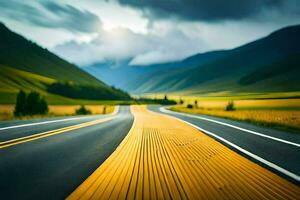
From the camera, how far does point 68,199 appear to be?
3.89 metres

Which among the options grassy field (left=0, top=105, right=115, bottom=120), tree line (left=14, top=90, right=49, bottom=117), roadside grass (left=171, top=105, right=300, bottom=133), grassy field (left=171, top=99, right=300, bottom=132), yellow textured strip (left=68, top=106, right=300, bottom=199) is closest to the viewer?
yellow textured strip (left=68, top=106, right=300, bottom=199)

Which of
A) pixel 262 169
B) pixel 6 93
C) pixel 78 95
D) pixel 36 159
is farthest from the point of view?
pixel 78 95

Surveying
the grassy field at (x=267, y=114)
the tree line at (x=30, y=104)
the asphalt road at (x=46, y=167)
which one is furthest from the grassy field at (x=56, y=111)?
the grassy field at (x=267, y=114)

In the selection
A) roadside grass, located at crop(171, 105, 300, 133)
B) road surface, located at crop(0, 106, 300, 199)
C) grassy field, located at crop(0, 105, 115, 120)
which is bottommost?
grassy field, located at crop(0, 105, 115, 120)

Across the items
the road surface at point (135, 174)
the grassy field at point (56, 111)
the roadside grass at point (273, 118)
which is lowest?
the grassy field at point (56, 111)

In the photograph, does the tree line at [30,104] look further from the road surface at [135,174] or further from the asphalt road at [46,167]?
the road surface at [135,174]

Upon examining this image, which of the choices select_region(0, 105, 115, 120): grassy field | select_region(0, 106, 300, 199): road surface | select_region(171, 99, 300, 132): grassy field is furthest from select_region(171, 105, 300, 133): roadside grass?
select_region(0, 105, 115, 120): grassy field

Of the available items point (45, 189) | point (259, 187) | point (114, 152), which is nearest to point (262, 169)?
point (259, 187)

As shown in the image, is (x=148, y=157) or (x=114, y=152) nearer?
(x=148, y=157)

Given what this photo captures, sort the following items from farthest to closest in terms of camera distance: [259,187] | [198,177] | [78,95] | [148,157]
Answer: [78,95], [148,157], [198,177], [259,187]

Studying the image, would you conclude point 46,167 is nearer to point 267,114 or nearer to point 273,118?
point 273,118

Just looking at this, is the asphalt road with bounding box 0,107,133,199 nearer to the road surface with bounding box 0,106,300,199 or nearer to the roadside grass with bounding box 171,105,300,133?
the road surface with bounding box 0,106,300,199

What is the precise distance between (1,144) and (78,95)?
16623 centimetres

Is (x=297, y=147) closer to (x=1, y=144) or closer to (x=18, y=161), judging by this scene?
(x=18, y=161)
